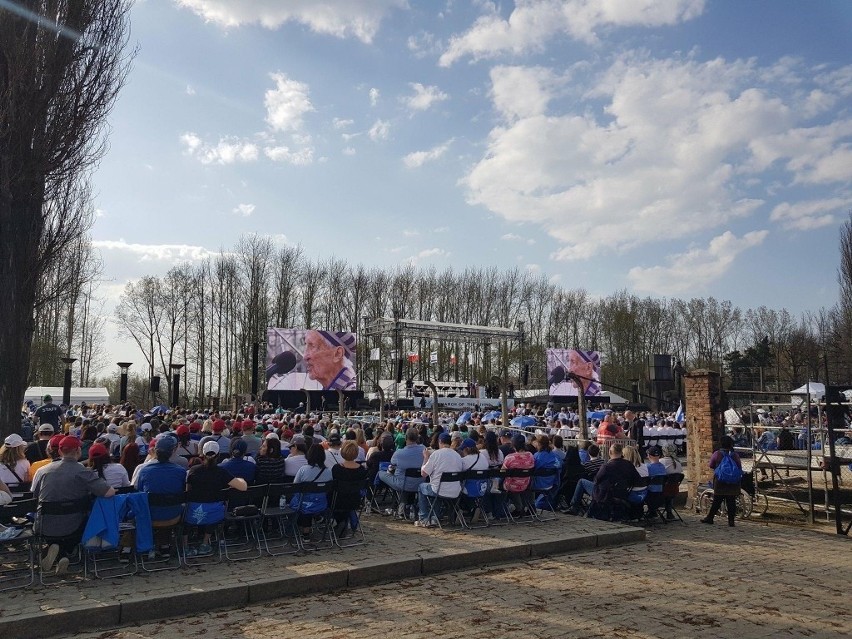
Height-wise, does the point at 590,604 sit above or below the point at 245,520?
below

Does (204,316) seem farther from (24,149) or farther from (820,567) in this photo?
(820,567)

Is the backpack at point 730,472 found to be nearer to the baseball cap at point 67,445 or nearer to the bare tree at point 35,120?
the baseball cap at point 67,445

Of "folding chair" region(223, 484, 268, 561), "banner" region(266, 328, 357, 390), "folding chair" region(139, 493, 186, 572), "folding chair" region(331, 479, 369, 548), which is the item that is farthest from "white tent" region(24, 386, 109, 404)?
"folding chair" region(139, 493, 186, 572)

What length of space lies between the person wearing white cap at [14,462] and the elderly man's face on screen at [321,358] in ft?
81.1

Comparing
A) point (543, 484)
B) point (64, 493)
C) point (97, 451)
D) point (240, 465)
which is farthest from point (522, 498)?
point (64, 493)

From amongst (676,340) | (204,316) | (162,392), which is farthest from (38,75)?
(676,340)

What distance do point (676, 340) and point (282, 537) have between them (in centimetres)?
5427

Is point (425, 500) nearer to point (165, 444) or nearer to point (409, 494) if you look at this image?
point (409, 494)

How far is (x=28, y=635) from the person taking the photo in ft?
15.1

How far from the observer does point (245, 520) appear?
264 inches

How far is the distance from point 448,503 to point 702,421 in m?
5.26

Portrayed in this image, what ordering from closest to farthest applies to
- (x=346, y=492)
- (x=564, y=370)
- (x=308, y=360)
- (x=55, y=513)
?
(x=55, y=513) → (x=346, y=492) → (x=308, y=360) → (x=564, y=370)

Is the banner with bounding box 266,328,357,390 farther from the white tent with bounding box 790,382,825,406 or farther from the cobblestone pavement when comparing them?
the cobblestone pavement

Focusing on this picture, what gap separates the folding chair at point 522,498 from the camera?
8.33 meters
